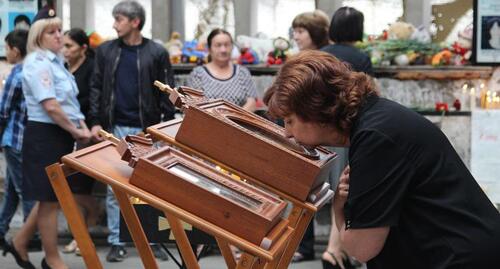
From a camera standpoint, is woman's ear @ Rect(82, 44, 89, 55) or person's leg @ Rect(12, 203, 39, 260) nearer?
person's leg @ Rect(12, 203, 39, 260)

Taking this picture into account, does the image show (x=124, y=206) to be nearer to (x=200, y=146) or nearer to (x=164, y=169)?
(x=200, y=146)

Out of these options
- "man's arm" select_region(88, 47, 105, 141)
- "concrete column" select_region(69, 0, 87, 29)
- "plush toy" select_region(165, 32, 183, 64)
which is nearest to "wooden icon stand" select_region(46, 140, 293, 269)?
"man's arm" select_region(88, 47, 105, 141)

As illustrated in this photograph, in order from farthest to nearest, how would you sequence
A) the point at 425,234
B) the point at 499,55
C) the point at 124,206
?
1. the point at 499,55
2. the point at 124,206
3. the point at 425,234

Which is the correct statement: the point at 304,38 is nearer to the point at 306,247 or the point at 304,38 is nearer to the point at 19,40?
the point at 306,247

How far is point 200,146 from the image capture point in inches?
137

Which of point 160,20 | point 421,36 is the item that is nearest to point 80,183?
point 160,20

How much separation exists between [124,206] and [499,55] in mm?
4804

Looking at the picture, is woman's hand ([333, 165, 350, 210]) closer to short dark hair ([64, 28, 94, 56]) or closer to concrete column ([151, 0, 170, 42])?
short dark hair ([64, 28, 94, 56])

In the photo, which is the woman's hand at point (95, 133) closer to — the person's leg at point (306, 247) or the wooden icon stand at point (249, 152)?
the person's leg at point (306, 247)

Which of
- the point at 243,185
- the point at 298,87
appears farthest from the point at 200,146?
the point at 298,87

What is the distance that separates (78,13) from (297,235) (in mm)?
5529

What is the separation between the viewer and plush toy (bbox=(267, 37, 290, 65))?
8164 mm

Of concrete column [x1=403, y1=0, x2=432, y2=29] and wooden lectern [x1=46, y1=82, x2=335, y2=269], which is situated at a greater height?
concrete column [x1=403, y1=0, x2=432, y2=29]

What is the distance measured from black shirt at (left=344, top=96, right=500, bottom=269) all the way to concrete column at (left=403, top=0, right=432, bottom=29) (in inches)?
220
